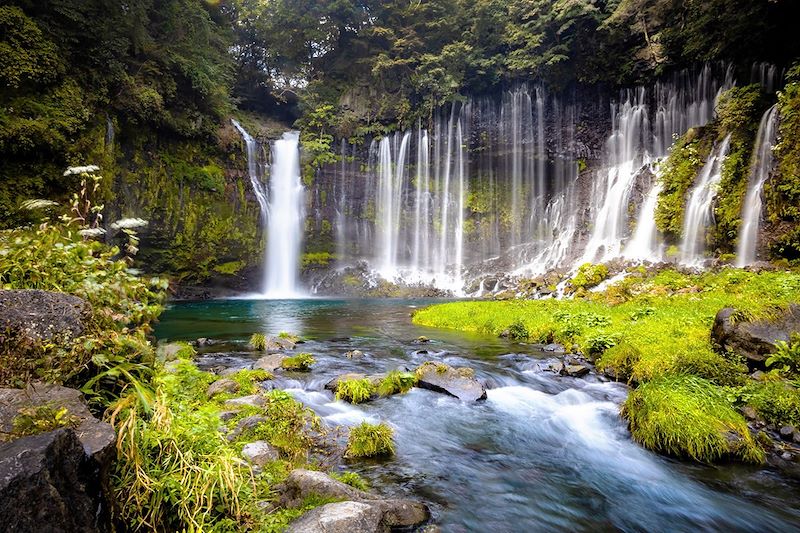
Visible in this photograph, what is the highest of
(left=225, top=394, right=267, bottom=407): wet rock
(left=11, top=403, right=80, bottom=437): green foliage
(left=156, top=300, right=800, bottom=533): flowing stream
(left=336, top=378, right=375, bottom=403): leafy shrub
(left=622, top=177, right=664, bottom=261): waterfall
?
(left=622, top=177, right=664, bottom=261): waterfall

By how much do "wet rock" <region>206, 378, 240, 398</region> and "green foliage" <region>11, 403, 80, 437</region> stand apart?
3.81 meters

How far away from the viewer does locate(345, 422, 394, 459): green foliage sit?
15.3 ft

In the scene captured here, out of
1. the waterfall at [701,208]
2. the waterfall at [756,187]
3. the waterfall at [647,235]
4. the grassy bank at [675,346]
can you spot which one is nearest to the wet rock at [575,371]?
the grassy bank at [675,346]

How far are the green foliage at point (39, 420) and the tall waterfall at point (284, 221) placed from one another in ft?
98.9

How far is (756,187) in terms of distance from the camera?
16.6 metres

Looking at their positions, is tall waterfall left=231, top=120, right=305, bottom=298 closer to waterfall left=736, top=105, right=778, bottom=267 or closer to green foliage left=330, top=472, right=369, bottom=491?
waterfall left=736, top=105, right=778, bottom=267

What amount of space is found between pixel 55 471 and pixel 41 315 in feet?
4.21

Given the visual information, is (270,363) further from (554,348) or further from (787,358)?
(787,358)

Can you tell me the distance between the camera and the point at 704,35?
21984 millimetres

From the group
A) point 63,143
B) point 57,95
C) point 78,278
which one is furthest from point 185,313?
point 78,278

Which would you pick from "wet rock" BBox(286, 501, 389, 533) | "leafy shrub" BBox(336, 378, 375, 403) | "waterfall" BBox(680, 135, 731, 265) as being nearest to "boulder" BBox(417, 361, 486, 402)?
"leafy shrub" BBox(336, 378, 375, 403)

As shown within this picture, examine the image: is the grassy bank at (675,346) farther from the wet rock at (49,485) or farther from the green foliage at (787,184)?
the wet rock at (49,485)

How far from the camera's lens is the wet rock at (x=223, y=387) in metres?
5.86

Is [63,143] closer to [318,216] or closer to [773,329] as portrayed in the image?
[318,216]
